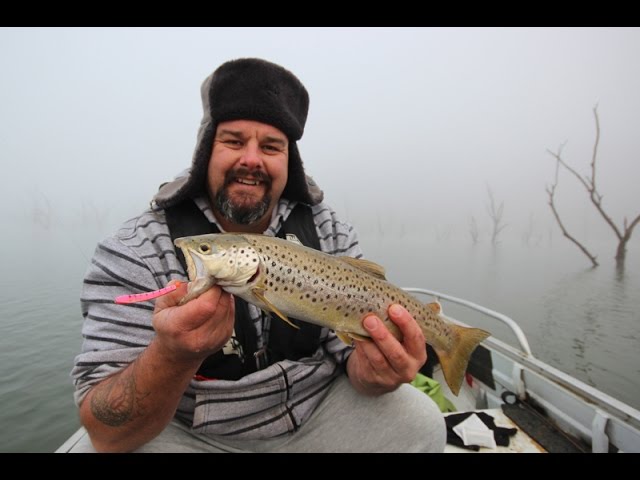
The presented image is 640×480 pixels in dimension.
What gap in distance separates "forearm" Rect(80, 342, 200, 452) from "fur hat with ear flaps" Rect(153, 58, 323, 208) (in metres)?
1.49

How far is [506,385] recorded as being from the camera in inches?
186

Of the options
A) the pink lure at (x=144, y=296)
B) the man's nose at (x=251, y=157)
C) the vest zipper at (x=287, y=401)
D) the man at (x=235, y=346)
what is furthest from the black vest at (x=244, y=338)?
the pink lure at (x=144, y=296)

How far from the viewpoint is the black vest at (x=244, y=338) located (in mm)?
2637

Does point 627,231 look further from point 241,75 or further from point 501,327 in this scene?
point 241,75

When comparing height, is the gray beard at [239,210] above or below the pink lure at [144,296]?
above

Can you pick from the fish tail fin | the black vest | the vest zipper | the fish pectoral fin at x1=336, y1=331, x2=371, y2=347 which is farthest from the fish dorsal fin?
the vest zipper

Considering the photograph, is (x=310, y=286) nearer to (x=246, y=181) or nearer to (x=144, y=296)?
(x=144, y=296)

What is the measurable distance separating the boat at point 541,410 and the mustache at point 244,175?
3.01m

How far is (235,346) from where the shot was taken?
271 cm

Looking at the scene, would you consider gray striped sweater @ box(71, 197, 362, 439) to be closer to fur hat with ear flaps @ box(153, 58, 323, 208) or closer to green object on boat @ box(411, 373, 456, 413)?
fur hat with ear flaps @ box(153, 58, 323, 208)

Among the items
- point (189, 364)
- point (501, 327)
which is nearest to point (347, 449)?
point (189, 364)

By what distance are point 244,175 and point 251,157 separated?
18 cm

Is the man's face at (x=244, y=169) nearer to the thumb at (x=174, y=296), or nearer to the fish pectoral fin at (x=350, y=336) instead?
the thumb at (x=174, y=296)

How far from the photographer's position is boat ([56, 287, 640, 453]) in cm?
326
